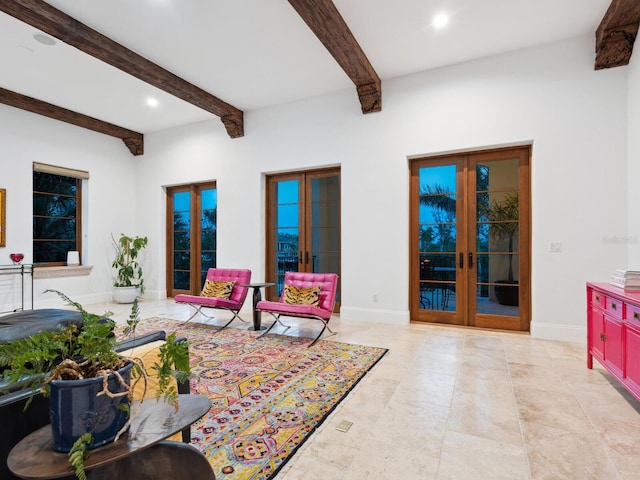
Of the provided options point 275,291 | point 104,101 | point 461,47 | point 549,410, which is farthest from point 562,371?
point 104,101

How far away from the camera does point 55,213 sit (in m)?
6.20

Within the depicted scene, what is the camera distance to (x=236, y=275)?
487cm

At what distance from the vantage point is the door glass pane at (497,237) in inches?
167

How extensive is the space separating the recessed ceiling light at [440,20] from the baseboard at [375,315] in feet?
11.3

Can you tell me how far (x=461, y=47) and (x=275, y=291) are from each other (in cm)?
437

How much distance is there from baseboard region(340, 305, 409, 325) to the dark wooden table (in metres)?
3.88

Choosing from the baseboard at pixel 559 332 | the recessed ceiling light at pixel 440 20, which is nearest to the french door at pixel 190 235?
the recessed ceiling light at pixel 440 20

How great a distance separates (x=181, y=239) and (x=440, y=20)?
5.73 metres

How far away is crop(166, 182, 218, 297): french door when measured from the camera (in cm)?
653

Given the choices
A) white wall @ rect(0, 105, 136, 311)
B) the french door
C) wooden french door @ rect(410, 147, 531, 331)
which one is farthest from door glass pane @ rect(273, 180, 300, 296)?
white wall @ rect(0, 105, 136, 311)

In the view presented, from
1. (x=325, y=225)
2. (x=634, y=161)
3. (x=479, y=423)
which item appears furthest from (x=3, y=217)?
(x=634, y=161)

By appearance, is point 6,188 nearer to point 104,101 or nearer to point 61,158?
point 61,158

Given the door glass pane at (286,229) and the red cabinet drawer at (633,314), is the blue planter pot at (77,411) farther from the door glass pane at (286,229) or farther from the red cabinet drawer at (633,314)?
the door glass pane at (286,229)

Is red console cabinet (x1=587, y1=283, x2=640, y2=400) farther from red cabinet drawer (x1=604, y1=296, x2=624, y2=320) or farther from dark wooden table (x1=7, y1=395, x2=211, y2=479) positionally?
dark wooden table (x1=7, y1=395, x2=211, y2=479)
